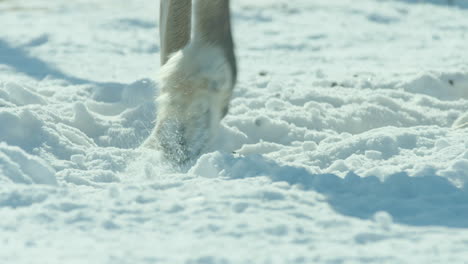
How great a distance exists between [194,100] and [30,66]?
265 centimetres

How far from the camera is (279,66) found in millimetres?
6426

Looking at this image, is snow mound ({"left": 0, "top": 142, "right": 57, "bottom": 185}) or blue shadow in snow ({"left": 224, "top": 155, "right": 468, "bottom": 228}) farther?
snow mound ({"left": 0, "top": 142, "right": 57, "bottom": 185})

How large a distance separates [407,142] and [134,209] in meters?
1.62

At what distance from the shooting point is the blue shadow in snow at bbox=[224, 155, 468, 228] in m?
2.85

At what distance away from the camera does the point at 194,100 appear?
11.7 ft

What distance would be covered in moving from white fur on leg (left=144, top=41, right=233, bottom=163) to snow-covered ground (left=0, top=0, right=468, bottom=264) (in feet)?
0.31

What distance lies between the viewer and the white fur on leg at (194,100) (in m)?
3.56

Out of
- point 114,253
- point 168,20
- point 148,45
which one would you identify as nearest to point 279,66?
point 148,45

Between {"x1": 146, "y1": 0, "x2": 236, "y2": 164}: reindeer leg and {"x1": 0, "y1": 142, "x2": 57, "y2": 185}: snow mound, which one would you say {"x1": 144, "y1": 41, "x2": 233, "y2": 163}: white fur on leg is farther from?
{"x1": 0, "y1": 142, "x2": 57, "y2": 185}: snow mound

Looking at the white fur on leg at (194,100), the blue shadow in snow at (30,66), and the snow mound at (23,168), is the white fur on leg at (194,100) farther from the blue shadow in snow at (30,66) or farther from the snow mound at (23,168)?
the blue shadow in snow at (30,66)

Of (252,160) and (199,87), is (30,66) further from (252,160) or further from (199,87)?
(252,160)

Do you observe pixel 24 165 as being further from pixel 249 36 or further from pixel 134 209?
pixel 249 36

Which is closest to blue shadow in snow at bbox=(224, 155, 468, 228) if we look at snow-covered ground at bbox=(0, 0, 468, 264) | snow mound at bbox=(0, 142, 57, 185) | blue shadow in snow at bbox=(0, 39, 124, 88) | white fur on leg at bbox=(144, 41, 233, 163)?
snow-covered ground at bbox=(0, 0, 468, 264)

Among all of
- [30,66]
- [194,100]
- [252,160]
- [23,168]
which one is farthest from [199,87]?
[30,66]
